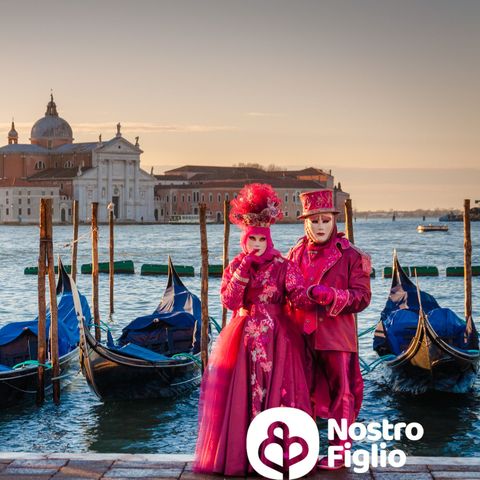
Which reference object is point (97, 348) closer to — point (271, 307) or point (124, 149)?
point (271, 307)

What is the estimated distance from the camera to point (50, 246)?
20.6 feet

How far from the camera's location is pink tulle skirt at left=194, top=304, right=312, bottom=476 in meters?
3.00

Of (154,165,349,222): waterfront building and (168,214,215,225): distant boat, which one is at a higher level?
(154,165,349,222): waterfront building

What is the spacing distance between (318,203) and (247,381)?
60 centimetres

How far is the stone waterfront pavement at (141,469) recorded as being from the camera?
2908mm

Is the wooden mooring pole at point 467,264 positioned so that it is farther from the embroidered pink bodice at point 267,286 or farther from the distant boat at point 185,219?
the distant boat at point 185,219

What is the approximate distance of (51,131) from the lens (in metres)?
67.9

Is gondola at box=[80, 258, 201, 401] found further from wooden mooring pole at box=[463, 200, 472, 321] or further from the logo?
the logo

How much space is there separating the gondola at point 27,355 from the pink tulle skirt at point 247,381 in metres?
3.41

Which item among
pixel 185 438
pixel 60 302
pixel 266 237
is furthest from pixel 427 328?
pixel 266 237

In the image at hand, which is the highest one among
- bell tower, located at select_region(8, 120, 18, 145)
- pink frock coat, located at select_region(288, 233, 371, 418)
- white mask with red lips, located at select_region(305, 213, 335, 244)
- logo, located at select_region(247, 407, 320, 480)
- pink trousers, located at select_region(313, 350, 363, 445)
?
bell tower, located at select_region(8, 120, 18, 145)

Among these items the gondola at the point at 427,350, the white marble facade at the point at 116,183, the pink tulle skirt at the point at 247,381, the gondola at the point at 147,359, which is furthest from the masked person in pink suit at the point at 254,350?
the white marble facade at the point at 116,183

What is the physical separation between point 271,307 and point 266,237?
0.22m

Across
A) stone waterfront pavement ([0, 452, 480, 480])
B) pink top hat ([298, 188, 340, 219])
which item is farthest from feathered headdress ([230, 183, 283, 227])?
stone waterfront pavement ([0, 452, 480, 480])
